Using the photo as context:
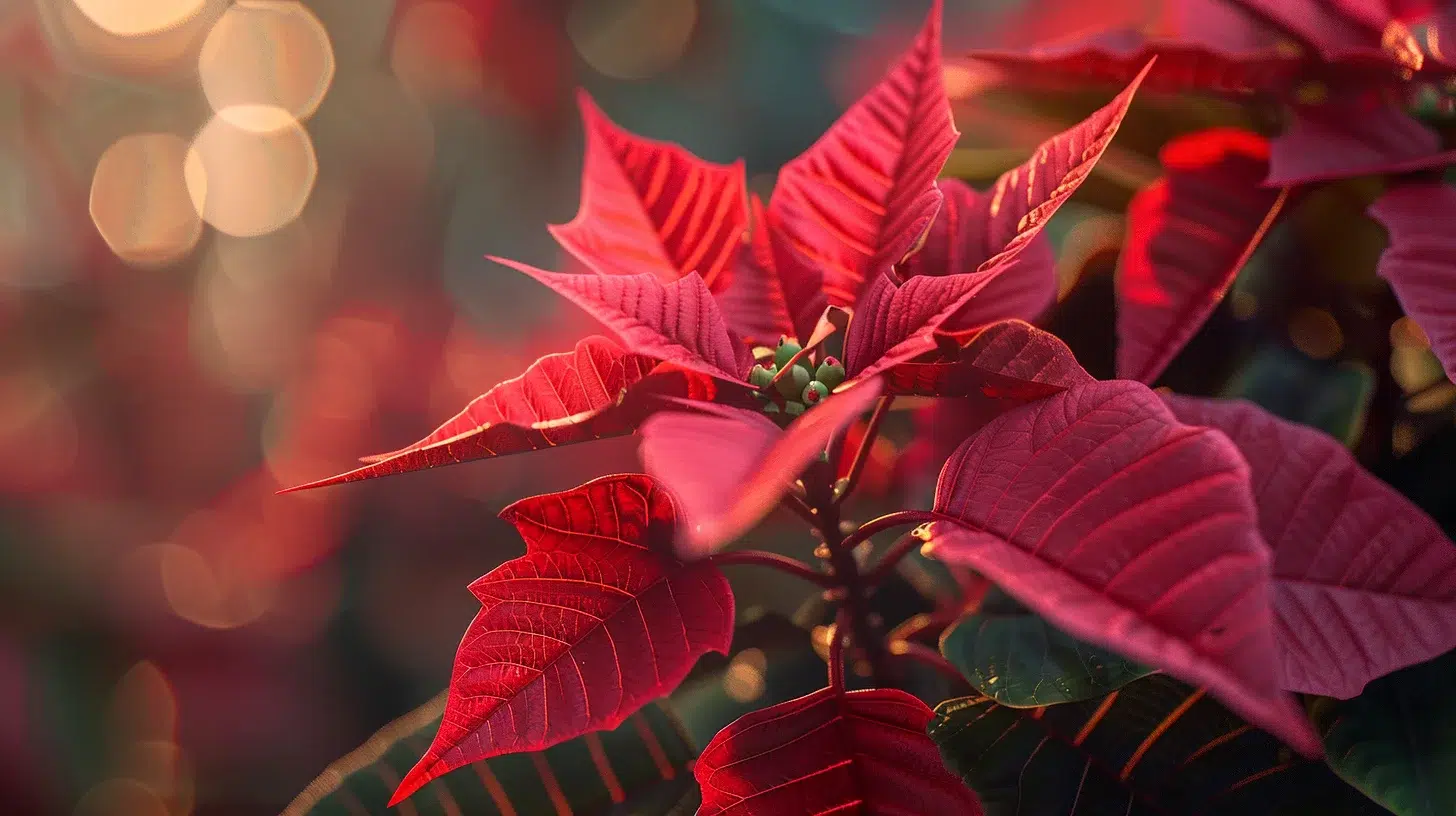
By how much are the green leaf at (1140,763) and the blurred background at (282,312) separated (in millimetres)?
281

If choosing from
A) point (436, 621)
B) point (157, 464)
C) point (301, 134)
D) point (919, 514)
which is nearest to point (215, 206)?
point (301, 134)

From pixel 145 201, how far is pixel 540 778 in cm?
101

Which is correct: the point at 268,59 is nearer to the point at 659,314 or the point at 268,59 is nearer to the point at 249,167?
the point at 249,167

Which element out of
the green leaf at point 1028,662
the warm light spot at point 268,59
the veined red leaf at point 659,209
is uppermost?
the warm light spot at point 268,59

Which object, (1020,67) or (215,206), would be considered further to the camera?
(215,206)

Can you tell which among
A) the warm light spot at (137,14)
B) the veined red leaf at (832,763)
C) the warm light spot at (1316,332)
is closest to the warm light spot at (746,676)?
the veined red leaf at (832,763)

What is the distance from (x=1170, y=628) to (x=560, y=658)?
7.8 inches

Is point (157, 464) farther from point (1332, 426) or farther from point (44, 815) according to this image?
point (1332, 426)

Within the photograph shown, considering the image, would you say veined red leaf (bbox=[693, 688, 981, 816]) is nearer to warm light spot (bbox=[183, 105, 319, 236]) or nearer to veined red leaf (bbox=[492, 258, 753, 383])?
veined red leaf (bbox=[492, 258, 753, 383])

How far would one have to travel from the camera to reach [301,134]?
1.24 metres

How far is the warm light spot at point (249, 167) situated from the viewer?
1213 mm

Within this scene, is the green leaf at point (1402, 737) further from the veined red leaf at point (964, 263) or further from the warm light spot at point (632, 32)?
the warm light spot at point (632, 32)

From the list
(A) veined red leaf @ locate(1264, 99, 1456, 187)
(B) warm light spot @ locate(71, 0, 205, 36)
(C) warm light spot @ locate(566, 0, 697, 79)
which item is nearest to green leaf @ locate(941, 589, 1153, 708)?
(A) veined red leaf @ locate(1264, 99, 1456, 187)

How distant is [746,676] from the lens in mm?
561
